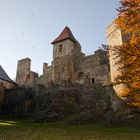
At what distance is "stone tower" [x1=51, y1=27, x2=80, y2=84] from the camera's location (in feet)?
112

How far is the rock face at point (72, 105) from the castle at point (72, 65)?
4287 millimetres

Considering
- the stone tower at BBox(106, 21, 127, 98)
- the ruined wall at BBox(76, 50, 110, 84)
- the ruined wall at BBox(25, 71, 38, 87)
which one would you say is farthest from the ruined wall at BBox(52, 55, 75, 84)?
the stone tower at BBox(106, 21, 127, 98)

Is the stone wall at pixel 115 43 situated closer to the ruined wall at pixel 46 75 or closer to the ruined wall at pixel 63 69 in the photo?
the ruined wall at pixel 63 69

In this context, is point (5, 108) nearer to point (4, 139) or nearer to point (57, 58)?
point (57, 58)

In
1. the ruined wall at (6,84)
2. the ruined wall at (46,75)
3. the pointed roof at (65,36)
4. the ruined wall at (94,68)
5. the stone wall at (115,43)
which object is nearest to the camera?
the stone wall at (115,43)

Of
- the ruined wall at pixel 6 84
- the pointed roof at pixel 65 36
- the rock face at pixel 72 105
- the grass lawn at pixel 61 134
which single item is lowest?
the grass lawn at pixel 61 134

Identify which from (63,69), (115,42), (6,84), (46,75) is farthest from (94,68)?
(6,84)

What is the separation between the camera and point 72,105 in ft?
78.6

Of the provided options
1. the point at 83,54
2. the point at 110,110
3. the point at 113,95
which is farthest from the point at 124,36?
the point at 83,54

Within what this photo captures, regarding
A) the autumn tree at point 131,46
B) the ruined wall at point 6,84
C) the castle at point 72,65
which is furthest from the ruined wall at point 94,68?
the autumn tree at point 131,46

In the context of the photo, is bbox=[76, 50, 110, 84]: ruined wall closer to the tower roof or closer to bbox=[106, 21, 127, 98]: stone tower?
bbox=[106, 21, 127, 98]: stone tower

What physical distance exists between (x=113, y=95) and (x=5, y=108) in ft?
49.2

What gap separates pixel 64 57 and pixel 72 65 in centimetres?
169

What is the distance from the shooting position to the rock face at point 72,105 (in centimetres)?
1852
